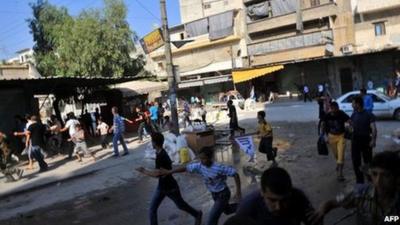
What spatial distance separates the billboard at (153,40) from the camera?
53.0 ft

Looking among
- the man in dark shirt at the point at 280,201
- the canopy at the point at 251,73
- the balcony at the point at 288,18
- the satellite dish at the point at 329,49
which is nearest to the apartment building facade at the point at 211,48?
the balcony at the point at 288,18

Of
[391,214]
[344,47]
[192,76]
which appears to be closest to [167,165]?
[391,214]

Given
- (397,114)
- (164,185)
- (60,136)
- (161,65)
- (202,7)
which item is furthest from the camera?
(161,65)

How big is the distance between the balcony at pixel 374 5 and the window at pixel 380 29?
1067 millimetres

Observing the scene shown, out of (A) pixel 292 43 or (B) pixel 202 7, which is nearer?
(A) pixel 292 43

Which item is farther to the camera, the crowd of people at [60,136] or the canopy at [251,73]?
the canopy at [251,73]

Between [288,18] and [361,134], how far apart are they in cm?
3341

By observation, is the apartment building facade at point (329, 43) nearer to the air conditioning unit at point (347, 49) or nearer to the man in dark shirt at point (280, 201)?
the air conditioning unit at point (347, 49)

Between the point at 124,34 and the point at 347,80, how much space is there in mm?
17064

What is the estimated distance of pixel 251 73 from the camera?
38.8 meters

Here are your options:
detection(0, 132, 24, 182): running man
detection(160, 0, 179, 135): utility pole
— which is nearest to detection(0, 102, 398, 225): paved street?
detection(0, 132, 24, 182): running man

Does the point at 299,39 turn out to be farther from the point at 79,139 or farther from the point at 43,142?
the point at 79,139

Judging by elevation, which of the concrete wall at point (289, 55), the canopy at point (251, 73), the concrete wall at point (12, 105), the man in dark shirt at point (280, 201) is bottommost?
the man in dark shirt at point (280, 201)

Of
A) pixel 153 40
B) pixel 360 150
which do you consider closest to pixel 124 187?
pixel 360 150
